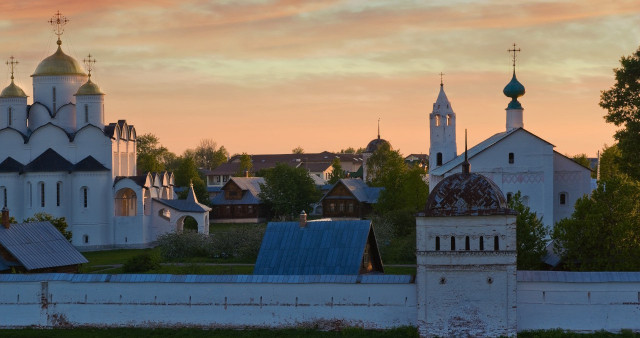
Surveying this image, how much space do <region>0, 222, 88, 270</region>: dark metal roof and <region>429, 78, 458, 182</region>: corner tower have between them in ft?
70.8

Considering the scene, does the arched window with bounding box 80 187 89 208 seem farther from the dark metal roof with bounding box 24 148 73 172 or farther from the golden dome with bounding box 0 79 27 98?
the golden dome with bounding box 0 79 27 98

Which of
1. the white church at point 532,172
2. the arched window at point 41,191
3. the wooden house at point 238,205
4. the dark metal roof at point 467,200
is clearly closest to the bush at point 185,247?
the arched window at point 41,191

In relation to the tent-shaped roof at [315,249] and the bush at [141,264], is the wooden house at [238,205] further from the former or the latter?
the tent-shaped roof at [315,249]

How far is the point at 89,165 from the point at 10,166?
4254 mm

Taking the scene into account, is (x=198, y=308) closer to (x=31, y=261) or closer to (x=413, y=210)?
(x=31, y=261)

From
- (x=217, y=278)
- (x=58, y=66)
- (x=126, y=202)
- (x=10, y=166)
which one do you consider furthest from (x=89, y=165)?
(x=217, y=278)

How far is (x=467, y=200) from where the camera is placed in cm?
2438

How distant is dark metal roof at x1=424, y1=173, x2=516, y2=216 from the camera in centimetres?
2427

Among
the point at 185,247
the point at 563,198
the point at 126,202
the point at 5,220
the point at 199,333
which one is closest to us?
the point at 199,333

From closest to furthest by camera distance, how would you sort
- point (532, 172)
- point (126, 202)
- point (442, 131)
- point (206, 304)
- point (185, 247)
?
point (206, 304)
point (532, 172)
point (185, 247)
point (442, 131)
point (126, 202)

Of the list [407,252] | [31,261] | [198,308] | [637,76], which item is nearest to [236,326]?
[198,308]

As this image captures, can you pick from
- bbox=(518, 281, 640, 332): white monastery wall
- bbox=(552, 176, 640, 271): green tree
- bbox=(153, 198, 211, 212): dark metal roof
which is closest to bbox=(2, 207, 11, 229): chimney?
bbox=(518, 281, 640, 332): white monastery wall

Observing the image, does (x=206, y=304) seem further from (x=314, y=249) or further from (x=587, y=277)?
(x=587, y=277)

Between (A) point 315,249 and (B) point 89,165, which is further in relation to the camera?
(B) point 89,165
